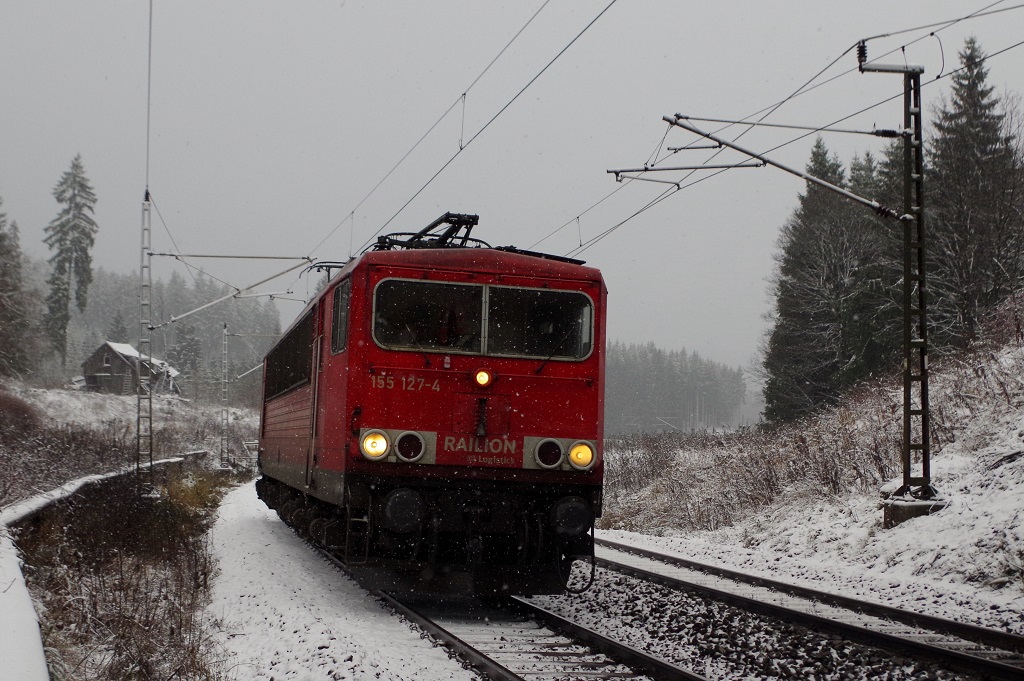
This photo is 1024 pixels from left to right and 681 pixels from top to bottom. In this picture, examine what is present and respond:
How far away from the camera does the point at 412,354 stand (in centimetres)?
816

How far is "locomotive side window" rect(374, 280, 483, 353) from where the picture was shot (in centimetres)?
821

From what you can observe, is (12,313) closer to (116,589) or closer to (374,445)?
(116,589)

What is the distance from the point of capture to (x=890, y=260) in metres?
30.4

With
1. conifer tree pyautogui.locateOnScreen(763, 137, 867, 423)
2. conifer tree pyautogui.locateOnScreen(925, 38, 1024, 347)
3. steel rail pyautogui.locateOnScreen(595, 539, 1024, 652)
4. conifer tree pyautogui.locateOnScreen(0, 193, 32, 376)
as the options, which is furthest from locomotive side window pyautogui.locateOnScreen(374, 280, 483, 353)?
conifer tree pyautogui.locateOnScreen(0, 193, 32, 376)

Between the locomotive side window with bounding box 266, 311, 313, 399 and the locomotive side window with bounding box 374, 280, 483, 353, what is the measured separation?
2.52 meters

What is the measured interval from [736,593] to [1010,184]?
75.5ft

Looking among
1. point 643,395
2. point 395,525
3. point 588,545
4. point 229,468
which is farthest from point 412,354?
point 643,395

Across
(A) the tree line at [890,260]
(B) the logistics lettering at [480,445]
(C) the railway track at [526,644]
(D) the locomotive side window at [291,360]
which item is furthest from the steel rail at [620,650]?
(A) the tree line at [890,260]

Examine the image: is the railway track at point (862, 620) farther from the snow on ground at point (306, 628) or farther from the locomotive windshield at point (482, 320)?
the snow on ground at point (306, 628)

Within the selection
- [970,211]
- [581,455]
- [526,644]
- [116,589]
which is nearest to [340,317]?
[581,455]

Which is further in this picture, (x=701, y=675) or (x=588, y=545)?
(x=588, y=545)

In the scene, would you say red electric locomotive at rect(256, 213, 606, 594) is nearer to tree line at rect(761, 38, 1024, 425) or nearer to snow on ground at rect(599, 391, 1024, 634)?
snow on ground at rect(599, 391, 1024, 634)

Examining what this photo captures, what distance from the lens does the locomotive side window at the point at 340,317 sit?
841 cm

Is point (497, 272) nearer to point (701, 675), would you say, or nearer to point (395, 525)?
point (395, 525)
